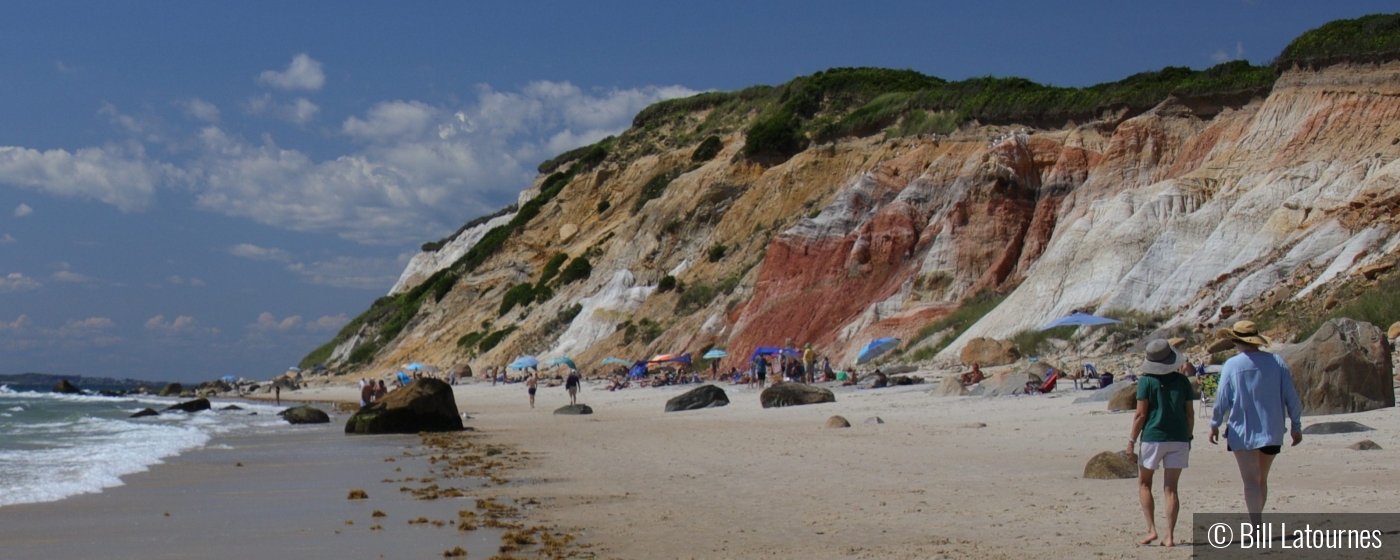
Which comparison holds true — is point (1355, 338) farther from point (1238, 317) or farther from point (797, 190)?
point (797, 190)

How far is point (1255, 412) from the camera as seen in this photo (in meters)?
6.93

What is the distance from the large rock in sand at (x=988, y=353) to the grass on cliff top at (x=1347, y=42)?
1323 centimetres

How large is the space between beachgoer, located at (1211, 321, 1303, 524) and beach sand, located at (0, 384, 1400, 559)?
2.00ft

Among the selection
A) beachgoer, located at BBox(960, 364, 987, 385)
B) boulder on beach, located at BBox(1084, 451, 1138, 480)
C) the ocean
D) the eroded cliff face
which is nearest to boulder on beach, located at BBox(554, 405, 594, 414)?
the ocean

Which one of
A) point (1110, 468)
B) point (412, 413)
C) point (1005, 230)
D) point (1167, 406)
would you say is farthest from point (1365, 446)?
point (1005, 230)

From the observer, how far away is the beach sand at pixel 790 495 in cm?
812

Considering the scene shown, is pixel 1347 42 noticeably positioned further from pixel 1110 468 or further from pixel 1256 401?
pixel 1256 401

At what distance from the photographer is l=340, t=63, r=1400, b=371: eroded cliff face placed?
26953 millimetres

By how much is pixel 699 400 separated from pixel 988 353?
23.1ft

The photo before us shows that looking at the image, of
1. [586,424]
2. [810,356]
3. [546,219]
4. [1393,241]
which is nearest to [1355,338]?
[1393,241]

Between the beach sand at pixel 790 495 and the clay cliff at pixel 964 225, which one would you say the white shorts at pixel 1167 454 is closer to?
the beach sand at pixel 790 495

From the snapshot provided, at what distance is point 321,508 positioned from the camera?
11.2m

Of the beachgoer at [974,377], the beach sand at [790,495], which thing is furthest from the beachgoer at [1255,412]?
the beachgoer at [974,377]

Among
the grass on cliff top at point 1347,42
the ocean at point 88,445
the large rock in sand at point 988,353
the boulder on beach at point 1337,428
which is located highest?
the grass on cliff top at point 1347,42
